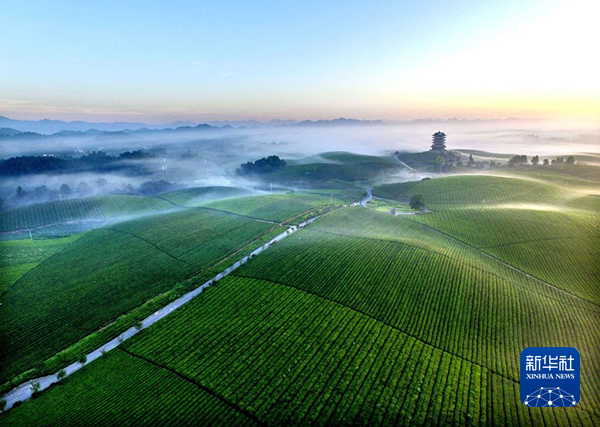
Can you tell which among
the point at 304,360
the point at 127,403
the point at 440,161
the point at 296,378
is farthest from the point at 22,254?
the point at 440,161

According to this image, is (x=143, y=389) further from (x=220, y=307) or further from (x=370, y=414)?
(x=370, y=414)

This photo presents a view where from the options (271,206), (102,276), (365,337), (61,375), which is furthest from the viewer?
(271,206)

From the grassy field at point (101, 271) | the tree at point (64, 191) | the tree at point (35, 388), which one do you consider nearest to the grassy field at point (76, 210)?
the grassy field at point (101, 271)

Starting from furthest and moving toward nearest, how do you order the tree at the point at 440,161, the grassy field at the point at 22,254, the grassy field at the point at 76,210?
the tree at the point at 440,161 < the grassy field at the point at 76,210 < the grassy field at the point at 22,254

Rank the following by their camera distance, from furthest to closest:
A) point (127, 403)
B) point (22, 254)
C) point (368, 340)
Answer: point (22, 254) → point (368, 340) → point (127, 403)

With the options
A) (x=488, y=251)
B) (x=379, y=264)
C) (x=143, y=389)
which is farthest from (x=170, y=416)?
(x=488, y=251)

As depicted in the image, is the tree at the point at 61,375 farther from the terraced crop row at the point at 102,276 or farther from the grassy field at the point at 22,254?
the grassy field at the point at 22,254

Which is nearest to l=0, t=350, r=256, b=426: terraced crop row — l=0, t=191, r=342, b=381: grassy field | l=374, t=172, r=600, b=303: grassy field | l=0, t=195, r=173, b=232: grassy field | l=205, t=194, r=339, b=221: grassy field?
l=0, t=191, r=342, b=381: grassy field

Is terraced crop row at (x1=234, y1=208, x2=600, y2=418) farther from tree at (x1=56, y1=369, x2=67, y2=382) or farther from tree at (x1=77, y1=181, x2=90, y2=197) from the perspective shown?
tree at (x1=77, y1=181, x2=90, y2=197)

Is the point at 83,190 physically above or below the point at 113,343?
below

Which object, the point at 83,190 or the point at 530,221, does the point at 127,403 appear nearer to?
the point at 530,221

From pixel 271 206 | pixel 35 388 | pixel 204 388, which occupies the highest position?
pixel 271 206
